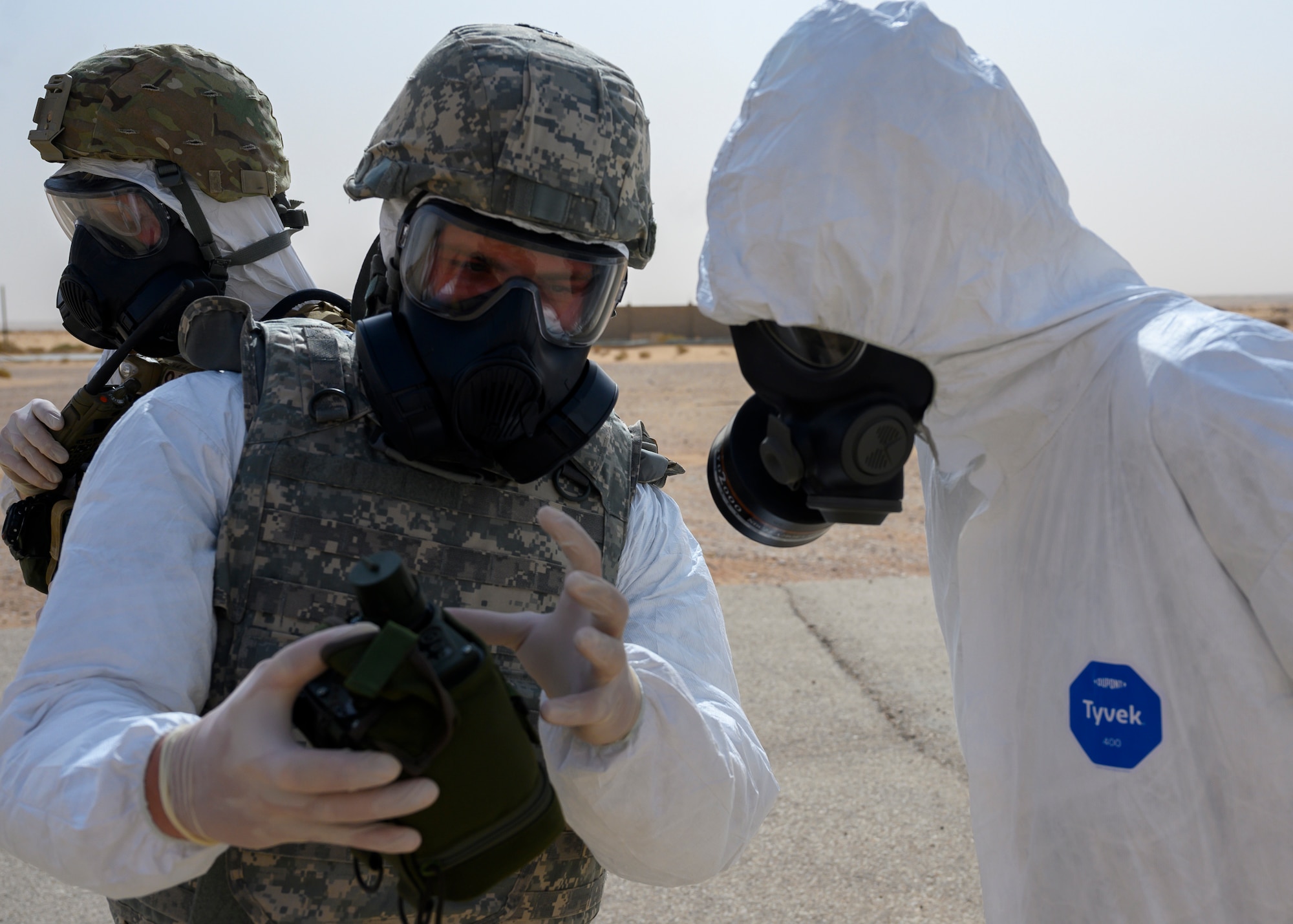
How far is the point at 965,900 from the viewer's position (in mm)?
3490

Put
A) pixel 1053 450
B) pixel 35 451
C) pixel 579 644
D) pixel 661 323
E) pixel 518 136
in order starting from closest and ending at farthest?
1. pixel 579 644
2. pixel 1053 450
3. pixel 518 136
4. pixel 35 451
5. pixel 661 323

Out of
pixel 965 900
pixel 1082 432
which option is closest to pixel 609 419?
pixel 1082 432

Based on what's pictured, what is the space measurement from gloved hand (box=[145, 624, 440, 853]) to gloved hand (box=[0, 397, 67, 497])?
5.51ft

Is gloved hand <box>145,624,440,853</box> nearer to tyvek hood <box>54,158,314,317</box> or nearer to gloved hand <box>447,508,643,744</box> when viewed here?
gloved hand <box>447,508,643,744</box>

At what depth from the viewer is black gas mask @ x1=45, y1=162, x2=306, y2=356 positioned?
2.72m

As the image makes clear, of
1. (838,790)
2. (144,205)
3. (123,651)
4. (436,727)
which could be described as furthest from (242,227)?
(838,790)

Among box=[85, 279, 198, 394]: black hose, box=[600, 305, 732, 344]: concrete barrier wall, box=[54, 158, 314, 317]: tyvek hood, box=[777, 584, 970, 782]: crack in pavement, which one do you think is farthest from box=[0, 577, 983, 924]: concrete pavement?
box=[600, 305, 732, 344]: concrete barrier wall

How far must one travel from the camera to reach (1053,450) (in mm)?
1620

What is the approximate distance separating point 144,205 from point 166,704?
5.68 feet

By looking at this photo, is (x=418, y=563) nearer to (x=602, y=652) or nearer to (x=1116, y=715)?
(x=602, y=652)

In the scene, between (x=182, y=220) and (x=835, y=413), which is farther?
(x=182, y=220)

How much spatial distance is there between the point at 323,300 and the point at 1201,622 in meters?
2.07

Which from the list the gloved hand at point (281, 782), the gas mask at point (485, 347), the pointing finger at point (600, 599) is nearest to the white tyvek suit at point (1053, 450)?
the gas mask at point (485, 347)

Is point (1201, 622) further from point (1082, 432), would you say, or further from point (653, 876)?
point (653, 876)
